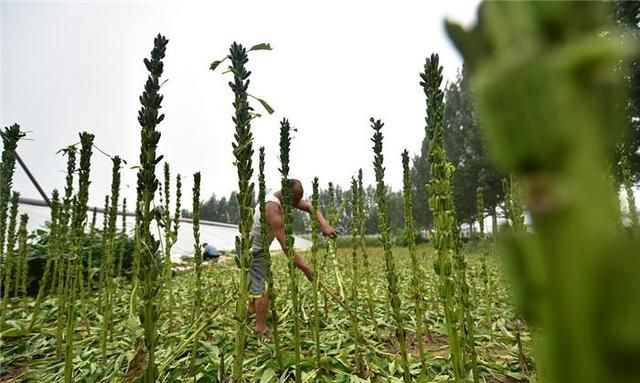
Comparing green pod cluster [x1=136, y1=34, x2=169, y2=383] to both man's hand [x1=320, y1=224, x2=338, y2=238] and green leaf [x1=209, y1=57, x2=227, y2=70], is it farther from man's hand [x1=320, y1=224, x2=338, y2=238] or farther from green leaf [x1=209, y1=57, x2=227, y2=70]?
man's hand [x1=320, y1=224, x2=338, y2=238]

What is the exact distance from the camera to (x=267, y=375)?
10.8 ft

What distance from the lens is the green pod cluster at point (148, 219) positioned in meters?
1.55

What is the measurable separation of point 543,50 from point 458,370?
6.25 ft

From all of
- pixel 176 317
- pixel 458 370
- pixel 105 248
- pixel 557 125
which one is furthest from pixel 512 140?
pixel 176 317

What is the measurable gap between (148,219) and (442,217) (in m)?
1.46

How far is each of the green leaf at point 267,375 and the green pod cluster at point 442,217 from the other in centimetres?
181

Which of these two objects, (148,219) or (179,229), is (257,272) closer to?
(148,219)

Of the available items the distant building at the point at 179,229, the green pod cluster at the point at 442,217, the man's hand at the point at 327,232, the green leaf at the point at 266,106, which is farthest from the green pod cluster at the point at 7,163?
the green pod cluster at the point at 442,217

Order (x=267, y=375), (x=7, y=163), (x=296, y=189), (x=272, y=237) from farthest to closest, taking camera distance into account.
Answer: (x=296, y=189) < (x=272, y=237) < (x=7, y=163) < (x=267, y=375)

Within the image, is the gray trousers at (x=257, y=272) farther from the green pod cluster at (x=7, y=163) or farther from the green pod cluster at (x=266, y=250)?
the green pod cluster at (x=7, y=163)

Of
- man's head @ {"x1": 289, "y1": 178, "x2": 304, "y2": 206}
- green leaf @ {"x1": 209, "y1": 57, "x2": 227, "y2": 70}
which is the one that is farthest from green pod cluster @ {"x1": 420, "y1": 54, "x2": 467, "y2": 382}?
man's head @ {"x1": 289, "y1": 178, "x2": 304, "y2": 206}

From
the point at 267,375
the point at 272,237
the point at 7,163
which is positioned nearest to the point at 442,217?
the point at 267,375

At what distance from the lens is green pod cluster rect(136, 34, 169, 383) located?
155cm

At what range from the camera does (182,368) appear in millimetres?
3439
